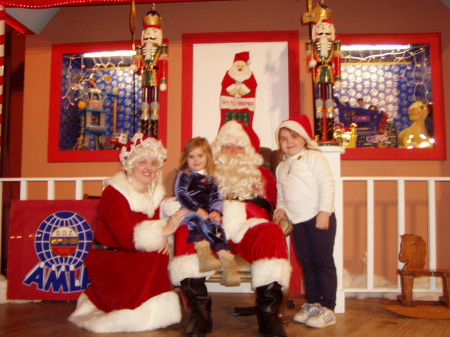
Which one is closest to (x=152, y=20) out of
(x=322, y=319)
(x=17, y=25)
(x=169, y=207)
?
(x=17, y=25)

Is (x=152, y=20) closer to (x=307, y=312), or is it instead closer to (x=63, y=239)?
(x=63, y=239)

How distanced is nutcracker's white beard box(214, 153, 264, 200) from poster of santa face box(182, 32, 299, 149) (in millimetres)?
1148

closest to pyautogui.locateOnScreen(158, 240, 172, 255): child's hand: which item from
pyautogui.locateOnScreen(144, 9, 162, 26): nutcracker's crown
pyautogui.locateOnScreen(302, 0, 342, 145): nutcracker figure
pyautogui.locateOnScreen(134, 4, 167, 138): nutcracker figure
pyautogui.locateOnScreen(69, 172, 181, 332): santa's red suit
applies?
pyautogui.locateOnScreen(69, 172, 181, 332): santa's red suit

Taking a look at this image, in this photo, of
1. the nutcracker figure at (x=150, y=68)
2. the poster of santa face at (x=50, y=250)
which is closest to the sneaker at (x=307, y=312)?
the poster of santa face at (x=50, y=250)

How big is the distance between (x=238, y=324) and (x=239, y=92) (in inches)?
84.3

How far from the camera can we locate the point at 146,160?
7.91 feet

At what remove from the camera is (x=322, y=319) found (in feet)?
7.36

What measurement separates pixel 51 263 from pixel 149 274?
102cm

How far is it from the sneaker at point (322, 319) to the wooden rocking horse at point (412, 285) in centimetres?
52

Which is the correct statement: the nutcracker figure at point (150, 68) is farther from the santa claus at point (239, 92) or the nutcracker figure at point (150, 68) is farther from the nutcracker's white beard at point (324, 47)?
the nutcracker's white beard at point (324, 47)

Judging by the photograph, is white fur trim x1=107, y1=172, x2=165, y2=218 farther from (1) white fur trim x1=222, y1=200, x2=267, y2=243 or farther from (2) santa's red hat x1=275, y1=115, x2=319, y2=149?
→ (2) santa's red hat x1=275, y1=115, x2=319, y2=149

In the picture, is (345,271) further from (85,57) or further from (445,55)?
(85,57)

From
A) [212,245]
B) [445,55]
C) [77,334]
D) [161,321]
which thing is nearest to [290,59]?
[445,55]

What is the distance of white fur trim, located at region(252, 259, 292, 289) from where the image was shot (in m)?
2.05
